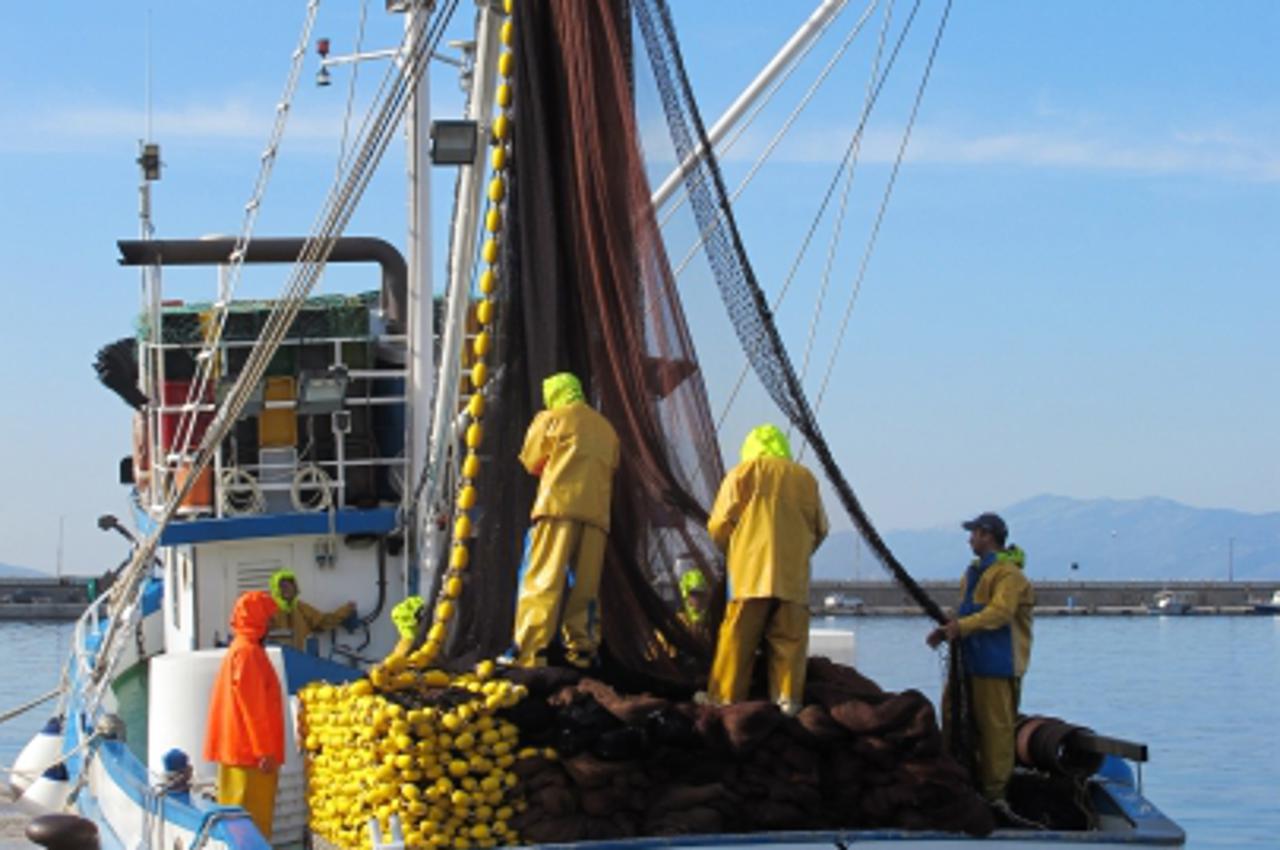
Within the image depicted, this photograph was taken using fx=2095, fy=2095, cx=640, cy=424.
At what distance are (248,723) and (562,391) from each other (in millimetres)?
2330

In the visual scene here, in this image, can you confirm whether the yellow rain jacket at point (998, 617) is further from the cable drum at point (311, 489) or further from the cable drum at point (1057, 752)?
the cable drum at point (311, 489)

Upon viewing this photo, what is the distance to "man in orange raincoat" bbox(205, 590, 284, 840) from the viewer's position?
10.4 metres

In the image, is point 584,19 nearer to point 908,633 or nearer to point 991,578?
point 991,578

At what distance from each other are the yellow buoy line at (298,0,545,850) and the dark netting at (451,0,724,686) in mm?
735

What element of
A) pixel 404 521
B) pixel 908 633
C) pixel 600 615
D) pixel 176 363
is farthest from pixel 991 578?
pixel 908 633

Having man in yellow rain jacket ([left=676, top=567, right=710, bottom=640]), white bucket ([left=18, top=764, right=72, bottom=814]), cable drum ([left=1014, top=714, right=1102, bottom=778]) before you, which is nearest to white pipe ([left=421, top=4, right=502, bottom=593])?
man in yellow rain jacket ([left=676, top=567, right=710, bottom=640])

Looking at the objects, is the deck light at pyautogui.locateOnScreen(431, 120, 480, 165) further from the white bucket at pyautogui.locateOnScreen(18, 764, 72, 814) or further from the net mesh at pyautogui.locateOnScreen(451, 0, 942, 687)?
the white bucket at pyautogui.locateOnScreen(18, 764, 72, 814)

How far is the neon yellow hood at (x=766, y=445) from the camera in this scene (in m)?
9.77

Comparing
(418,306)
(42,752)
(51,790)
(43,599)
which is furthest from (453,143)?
(43,599)

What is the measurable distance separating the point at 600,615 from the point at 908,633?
55.7m

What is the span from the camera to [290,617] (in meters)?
13.8

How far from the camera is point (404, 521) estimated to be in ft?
46.9

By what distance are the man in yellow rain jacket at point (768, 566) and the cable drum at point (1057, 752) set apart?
1.56m

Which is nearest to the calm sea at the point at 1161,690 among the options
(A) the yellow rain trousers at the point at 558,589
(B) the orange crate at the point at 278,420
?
(A) the yellow rain trousers at the point at 558,589
